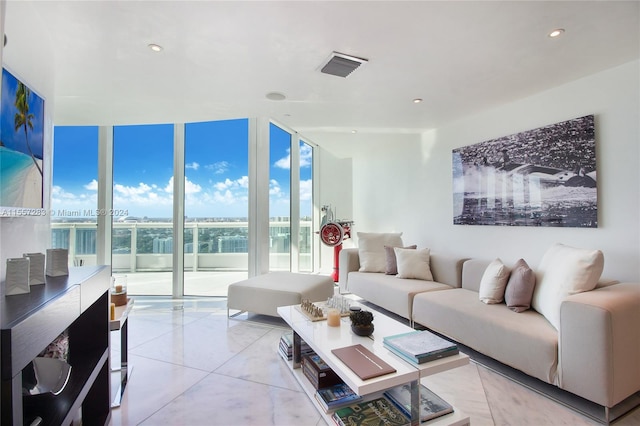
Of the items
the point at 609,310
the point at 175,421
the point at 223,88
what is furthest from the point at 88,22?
the point at 609,310

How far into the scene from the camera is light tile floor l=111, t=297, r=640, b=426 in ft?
6.20

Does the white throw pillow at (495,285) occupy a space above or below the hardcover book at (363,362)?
above

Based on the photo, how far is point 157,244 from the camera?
4.62 m

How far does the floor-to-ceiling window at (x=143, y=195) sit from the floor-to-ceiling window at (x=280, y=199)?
151 cm

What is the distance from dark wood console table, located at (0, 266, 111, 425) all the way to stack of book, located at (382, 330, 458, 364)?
1511mm

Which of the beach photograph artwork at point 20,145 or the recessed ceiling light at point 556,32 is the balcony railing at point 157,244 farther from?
the recessed ceiling light at point 556,32

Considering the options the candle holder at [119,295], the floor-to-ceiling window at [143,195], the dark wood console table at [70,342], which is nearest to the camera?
the dark wood console table at [70,342]

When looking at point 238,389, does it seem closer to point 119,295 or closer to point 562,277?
point 119,295

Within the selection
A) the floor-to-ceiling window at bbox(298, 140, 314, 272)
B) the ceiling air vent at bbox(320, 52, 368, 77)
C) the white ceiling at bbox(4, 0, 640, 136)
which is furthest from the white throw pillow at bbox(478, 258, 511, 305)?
the floor-to-ceiling window at bbox(298, 140, 314, 272)

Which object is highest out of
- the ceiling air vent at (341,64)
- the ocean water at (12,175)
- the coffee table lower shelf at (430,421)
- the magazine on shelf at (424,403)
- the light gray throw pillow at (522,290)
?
the ceiling air vent at (341,64)

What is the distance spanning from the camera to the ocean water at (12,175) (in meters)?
1.63

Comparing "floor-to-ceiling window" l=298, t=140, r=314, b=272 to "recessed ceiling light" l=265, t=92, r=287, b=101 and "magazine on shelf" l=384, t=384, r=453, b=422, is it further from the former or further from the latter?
"magazine on shelf" l=384, t=384, r=453, b=422

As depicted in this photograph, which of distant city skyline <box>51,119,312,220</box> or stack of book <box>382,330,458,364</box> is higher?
distant city skyline <box>51,119,312,220</box>

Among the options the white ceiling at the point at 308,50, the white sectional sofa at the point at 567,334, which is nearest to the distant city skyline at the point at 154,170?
the white ceiling at the point at 308,50
